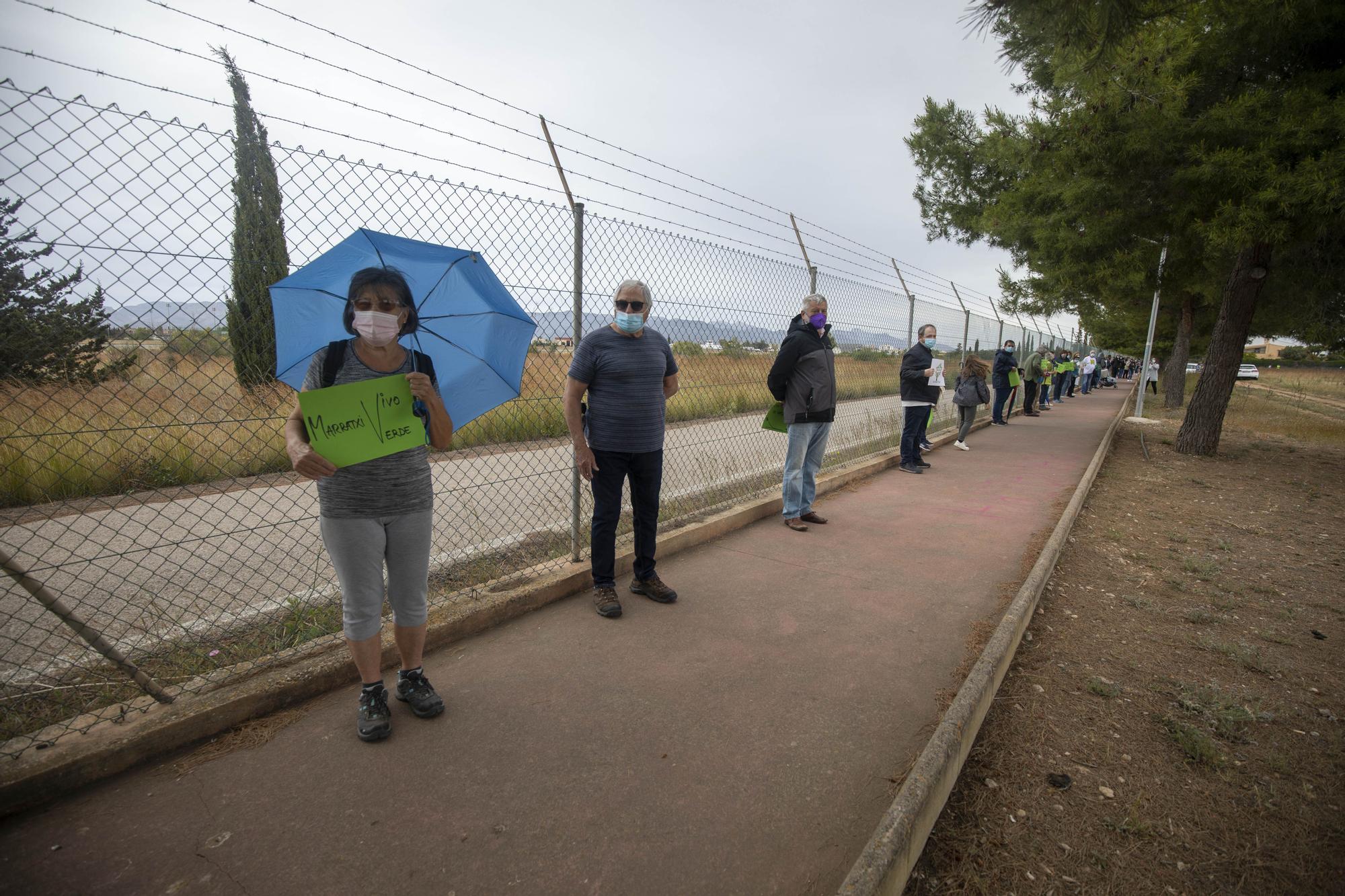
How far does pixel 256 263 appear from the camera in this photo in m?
2.80

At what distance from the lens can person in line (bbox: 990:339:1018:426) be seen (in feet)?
42.4

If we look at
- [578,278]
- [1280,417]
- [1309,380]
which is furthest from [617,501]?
[1309,380]

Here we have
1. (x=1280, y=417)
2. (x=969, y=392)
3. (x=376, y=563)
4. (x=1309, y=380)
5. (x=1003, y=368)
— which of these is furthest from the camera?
(x=1309, y=380)

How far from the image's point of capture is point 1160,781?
2348 millimetres

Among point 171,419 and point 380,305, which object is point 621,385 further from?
point 171,419

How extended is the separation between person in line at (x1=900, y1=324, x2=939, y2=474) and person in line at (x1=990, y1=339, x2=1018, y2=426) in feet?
18.8

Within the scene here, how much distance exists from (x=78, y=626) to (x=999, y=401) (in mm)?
14787

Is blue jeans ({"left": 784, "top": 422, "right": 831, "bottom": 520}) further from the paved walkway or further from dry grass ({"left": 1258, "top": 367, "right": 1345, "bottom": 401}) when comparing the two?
dry grass ({"left": 1258, "top": 367, "right": 1345, "bottom": 401})

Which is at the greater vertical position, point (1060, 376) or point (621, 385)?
point (621, 385)

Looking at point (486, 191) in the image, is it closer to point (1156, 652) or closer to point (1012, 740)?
point (1012, 740)

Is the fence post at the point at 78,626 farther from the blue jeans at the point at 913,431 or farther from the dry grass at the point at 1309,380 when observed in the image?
the dry grass at the point at 1309,380

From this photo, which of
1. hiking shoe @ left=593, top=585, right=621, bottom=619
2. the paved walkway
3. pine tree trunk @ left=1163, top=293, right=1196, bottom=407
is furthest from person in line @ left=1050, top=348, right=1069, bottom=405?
hiking shoe @ left=593, top=585, right=621, bottom=619

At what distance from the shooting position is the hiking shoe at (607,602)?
3563mm

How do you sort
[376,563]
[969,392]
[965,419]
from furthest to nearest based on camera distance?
[965,419]
[969,392]
[376,563]
